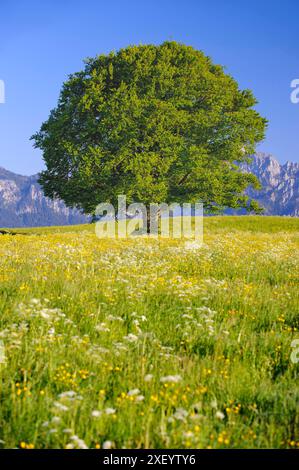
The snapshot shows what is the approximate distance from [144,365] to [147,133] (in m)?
26.8

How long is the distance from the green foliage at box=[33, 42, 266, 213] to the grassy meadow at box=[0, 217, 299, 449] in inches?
793

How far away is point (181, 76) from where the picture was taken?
102 feet

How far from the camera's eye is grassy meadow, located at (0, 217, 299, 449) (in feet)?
12.3

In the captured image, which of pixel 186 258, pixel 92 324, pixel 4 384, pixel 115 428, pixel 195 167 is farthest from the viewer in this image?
pixel 195 167

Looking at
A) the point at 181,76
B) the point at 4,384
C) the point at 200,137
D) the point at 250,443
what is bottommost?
the point at 250,443

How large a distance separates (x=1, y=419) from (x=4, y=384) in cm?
55

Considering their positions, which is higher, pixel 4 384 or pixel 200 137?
pixel 200 137

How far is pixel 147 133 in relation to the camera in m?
30.3

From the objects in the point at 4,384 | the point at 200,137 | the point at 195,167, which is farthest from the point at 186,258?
the point at 200,137

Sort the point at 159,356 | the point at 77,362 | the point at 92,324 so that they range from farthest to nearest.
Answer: the point at 92,324, the point at 159,356, the point at 77,362

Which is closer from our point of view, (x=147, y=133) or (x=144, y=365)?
(x=144, y=365)

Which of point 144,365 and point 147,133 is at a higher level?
point 147,133

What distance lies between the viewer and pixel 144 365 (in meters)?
4.99
